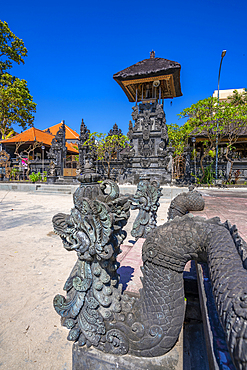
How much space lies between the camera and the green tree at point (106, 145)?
18.8 meters

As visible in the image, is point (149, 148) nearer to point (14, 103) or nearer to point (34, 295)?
point (34, 295)

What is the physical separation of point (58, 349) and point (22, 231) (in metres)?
3.53

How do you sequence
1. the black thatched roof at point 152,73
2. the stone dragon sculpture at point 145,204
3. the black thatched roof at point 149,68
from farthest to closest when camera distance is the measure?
the black thatched roof at point 152,73
the black thatched roof at point 149,68
the stone dragon sculpture at point 145,204

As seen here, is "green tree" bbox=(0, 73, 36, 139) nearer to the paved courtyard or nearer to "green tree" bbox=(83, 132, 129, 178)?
"green tree" bbox=(83, 132, 129, 178)

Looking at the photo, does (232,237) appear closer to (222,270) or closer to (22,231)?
(222,270)

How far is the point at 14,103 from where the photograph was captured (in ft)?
75.8

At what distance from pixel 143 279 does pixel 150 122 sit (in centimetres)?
1491

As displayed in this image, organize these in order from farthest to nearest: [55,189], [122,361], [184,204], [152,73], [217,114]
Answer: [152,73], [217,114], [55,189], [184,204], [122,361]

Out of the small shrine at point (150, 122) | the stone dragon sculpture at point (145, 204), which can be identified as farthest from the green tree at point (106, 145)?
the stone dragon sculpture at point (145, 204)

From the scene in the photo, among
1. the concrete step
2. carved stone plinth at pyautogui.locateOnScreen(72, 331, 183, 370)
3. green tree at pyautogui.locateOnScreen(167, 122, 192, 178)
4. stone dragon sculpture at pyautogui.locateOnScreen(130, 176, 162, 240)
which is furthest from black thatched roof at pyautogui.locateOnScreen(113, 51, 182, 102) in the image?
carved stone plinth at pyautogui.locateOnScreen(72, 331, 183, 370)

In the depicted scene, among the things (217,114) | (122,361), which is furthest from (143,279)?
(217,114)

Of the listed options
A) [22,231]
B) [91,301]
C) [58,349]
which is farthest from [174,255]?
[22,231]

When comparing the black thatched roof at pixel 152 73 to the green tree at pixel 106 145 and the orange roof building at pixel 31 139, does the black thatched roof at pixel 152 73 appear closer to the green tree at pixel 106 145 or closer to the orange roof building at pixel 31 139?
the green tree at pixel 106 145

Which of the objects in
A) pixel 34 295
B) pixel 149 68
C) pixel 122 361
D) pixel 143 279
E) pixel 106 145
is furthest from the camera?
pixel 106 145
